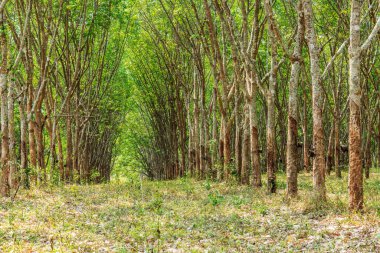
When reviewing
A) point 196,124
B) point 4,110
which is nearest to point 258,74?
point 196,124

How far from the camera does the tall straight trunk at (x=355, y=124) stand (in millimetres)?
8789

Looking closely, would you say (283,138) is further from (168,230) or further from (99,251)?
(99,251)

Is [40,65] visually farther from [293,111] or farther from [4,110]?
[293,111]

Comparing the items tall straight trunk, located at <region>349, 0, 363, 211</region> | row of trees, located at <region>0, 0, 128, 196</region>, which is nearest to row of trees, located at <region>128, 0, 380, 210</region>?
tall straight trunk, located at <region>349, 0, 363, 211</region>

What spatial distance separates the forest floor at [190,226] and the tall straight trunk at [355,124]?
0.45 m

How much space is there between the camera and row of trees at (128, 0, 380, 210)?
33.5 ft

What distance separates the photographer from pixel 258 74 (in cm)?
2045

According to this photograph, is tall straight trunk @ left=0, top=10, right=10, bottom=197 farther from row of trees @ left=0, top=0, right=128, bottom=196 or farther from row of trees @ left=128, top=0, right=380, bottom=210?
row of trees @ left=128, top=0, right=380, bottom=210

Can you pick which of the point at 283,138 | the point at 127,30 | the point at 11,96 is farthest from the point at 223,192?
the point at 283,138

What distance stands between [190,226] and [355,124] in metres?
4.15

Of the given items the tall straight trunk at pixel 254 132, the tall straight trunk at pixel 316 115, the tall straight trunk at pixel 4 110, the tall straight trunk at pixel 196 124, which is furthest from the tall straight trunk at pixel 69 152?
the tall straight trunk at pixel 316 115

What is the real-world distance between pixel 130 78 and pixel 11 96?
65.8 ft

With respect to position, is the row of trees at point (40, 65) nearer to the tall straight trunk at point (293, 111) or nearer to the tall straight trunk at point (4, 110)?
the tall straight trunk at point (4, 110)

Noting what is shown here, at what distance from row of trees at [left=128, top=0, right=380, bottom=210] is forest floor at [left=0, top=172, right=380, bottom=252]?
36.5 inches
